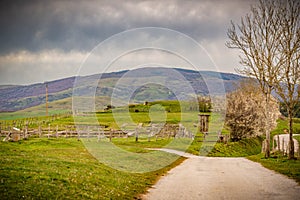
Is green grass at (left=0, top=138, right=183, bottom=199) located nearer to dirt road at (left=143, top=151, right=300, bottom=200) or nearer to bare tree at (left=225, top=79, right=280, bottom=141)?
dirt road at (left=143, top=151, right=300, bottom=200)

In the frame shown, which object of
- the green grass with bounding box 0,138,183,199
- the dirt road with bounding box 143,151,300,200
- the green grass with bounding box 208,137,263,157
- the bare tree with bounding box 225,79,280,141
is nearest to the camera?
the green grass with bounding box 0,138,183,199

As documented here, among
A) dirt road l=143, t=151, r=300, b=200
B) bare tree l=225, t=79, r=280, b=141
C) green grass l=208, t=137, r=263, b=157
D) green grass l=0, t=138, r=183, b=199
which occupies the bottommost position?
green grass l=208, t=137, r=263, b=157

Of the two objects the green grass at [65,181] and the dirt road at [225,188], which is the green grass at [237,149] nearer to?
the dirt road at [225,188]

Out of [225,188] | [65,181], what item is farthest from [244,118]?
[65,181]

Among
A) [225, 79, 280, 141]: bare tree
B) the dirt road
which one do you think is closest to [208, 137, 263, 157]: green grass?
[225, 79, 280, 141]: bare tree

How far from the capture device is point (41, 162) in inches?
800

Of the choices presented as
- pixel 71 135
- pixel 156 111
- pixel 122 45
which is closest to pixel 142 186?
pixel 122 45

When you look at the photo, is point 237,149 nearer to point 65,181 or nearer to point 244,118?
point 244,118

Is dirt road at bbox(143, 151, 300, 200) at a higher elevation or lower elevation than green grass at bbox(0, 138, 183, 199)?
lower

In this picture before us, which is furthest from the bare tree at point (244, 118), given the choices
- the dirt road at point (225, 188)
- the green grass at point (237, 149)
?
the dirt road at point (225, 188)

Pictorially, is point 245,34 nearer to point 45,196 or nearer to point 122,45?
point 122,45

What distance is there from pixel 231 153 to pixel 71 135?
2643 cm

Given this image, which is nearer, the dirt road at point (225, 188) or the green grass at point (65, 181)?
the green grass at point (65, 181)

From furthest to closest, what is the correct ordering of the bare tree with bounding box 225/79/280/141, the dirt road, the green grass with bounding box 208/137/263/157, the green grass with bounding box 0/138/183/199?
1. the bare tree with bounding box 225/79/280/141
2. the green grass with bounding box 208/137/263/157
3. the dirt road
4. the green grass with bounding box 0/138/183/199
